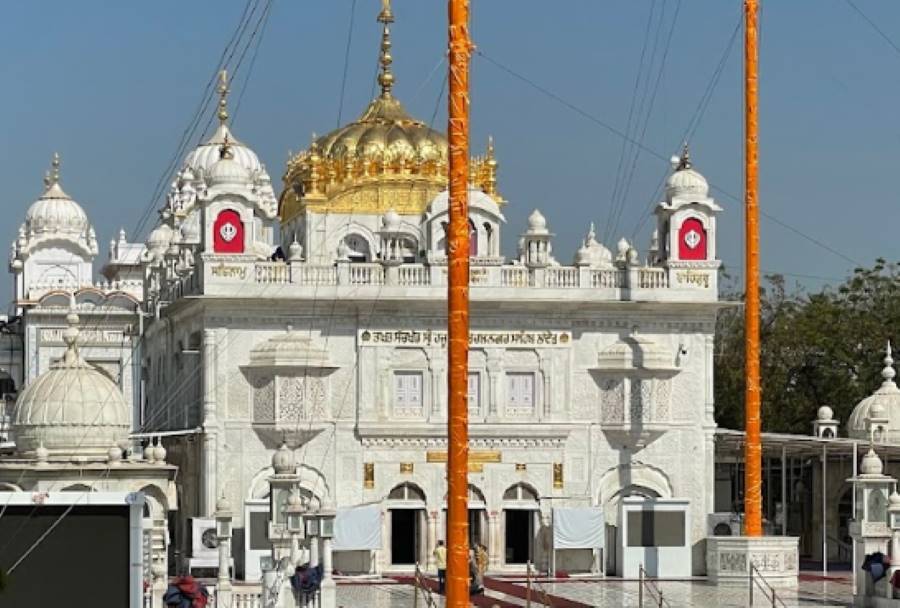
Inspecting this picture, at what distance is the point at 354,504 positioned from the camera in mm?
51438

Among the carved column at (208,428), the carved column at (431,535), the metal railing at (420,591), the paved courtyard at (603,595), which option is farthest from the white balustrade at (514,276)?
the metal railing at (420,591)

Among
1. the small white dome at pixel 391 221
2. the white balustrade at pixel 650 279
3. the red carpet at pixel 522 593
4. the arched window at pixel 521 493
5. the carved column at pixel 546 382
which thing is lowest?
the red carpet at pixel 522 593

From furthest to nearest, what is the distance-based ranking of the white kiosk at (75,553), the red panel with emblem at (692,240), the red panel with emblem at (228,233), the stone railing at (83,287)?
the stone railing at (83,287), the red panel with emblem at (692,240), the red panel with emblem at (228,233), the white kiosk at (75,553)

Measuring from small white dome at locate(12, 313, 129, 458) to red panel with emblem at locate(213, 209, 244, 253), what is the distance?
4.36 metres

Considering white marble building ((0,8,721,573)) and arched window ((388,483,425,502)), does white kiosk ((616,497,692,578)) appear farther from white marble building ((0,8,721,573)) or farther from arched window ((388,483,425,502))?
arched window ((388,483,425,502))

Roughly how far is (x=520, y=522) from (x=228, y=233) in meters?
8.44

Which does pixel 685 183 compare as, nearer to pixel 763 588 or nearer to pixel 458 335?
pixel 763 588

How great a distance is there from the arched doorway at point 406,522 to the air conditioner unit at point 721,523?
233 inches

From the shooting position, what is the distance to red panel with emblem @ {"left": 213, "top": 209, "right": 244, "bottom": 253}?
5191 cm

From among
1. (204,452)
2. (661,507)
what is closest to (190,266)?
(204,452)

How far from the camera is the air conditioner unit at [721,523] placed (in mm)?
52094

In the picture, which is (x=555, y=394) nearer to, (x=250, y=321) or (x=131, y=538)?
(x=250, y=321)

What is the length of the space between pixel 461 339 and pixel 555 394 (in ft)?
89.6

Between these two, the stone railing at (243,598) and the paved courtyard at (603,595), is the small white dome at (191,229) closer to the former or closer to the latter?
the paved courtyard at (603,595)
